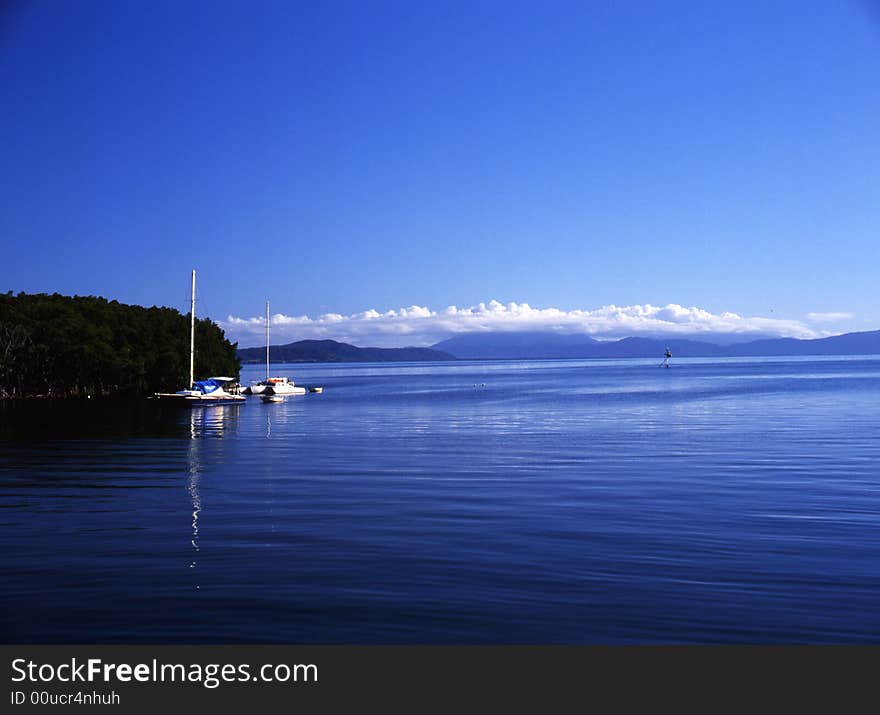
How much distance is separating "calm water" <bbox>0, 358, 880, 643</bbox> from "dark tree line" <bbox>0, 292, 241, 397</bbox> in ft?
185

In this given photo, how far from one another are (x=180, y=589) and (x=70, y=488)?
12.8 meters

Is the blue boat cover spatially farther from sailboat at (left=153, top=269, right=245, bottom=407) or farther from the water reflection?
the water reflection

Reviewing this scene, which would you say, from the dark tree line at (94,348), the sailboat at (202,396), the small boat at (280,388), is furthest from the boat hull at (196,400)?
the dark tree line at (94,348)

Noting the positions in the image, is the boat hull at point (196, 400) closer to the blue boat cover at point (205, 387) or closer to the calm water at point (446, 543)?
the blue boat cover at point (205, 387)

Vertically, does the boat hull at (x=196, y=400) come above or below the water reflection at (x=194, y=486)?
above

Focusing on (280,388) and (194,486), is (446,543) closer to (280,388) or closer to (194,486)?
(194,486)

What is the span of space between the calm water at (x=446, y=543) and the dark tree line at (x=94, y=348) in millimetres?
56264

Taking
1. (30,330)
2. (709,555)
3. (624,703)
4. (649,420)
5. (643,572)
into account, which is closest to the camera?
(624,703)

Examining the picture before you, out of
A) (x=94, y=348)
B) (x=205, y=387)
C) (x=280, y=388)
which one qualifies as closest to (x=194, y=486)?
(x=205, y=387)

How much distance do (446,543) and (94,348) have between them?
275ft

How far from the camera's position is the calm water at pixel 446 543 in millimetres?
10445

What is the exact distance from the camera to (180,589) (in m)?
12.0

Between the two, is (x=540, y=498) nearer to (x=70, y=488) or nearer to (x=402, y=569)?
(x=402, y=569)

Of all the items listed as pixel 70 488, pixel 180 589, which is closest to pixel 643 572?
pixel 180 589
